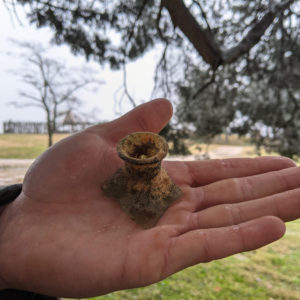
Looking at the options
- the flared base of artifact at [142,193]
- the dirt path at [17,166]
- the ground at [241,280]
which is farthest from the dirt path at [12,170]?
the flared base of artifact at [142,193]

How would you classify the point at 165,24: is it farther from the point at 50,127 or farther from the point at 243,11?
the point at 50,127

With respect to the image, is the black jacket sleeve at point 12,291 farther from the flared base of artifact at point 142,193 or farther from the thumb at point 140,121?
the thumb at point 140,121

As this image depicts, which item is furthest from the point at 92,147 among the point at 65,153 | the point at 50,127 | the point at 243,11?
the point at 50,127

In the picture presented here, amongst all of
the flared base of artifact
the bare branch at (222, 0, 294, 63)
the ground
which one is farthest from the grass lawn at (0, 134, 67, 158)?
the flared base of artifact

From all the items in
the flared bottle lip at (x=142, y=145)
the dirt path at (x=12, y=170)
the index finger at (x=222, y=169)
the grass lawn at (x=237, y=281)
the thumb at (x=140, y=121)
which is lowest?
the dirt path at (x=12, y=170)

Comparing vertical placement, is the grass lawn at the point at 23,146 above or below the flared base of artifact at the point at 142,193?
below

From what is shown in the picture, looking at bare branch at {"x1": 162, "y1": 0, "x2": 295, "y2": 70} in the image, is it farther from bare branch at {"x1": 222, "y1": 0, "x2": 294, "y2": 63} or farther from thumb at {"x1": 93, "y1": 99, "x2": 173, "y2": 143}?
thumb at {"x1": 93, "y1": 99, "x2": 173, "y2": 143}

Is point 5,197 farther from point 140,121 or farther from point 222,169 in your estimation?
point 222,169
